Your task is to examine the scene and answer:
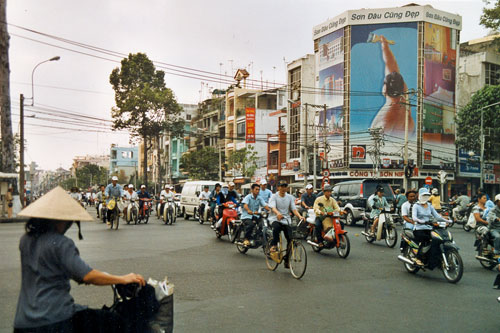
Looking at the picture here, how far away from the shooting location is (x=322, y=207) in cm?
1264

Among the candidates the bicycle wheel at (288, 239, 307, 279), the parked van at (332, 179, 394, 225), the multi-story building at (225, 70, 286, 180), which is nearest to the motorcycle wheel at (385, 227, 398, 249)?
the bicycle wheel at (288, 239, 307, 279)

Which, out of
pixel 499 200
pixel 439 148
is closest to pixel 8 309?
pixel 499 200

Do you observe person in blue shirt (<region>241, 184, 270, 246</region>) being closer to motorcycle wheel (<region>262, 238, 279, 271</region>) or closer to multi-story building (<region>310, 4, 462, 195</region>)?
motorcycle wheel (<region>262, 238, 279, 271</region>)

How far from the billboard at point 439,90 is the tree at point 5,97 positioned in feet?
123

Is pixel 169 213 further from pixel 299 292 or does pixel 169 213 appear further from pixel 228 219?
pixel 299 292

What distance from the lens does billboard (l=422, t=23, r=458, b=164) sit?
165ft

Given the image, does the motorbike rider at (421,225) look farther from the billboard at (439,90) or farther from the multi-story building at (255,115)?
the multi-story building at (255,115)

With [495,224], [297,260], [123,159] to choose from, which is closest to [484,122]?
[495,224]

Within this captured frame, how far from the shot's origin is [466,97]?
54031mm

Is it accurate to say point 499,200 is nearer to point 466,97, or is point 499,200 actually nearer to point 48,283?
point 48,283

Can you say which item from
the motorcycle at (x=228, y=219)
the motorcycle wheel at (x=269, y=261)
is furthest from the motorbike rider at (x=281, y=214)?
the motorcycle at (x=228, y=219)

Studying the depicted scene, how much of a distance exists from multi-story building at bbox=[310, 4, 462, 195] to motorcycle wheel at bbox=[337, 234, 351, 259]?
36717 millimetres

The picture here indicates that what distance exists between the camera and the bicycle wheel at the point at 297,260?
929 centimetres

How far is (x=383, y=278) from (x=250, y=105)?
57916 mm
